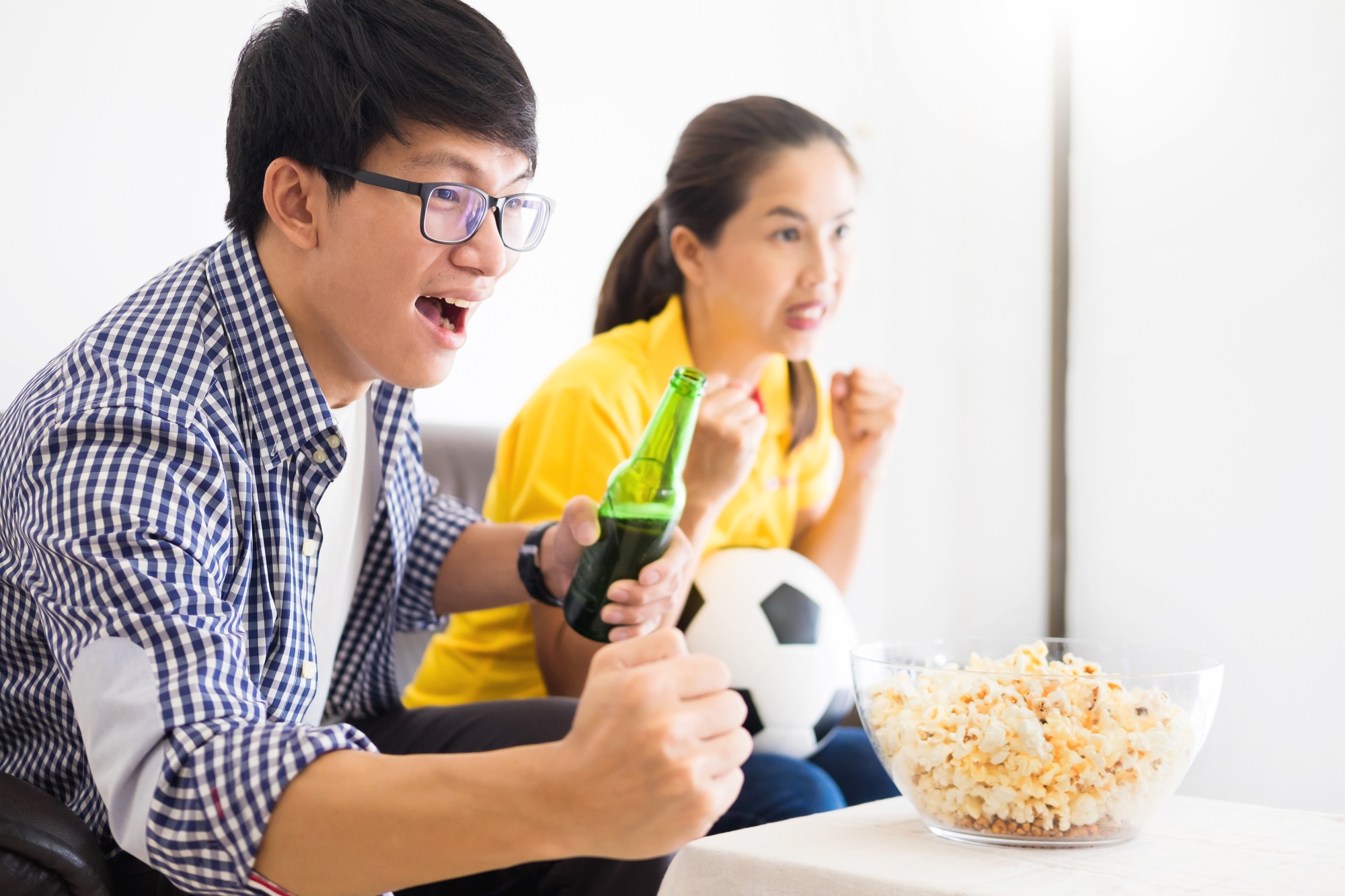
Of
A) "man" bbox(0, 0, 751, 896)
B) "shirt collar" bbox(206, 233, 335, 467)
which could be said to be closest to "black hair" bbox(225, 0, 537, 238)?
"man" bbox(0, 0, 751, 896)

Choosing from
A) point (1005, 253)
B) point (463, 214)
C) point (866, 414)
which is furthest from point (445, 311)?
point (1005, 253)

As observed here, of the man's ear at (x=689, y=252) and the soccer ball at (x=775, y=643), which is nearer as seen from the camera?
the soccer ball at (x=775, y=643)

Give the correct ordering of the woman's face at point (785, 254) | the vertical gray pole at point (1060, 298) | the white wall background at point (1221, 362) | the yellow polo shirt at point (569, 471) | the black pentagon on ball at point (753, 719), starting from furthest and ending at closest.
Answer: the vertical gray pole at point (1060, 298) < the white wall background at point (1221, 362) < the woman's face at point (785, 254) < the yellow polo shirt at point (569, 471) < the black pentagon on ball at point (753, 719)

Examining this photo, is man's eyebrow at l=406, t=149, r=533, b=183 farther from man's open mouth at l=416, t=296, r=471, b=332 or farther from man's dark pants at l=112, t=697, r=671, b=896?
man's dark pants at l=112, t=697, r=671, b=896

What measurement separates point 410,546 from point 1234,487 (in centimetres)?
205

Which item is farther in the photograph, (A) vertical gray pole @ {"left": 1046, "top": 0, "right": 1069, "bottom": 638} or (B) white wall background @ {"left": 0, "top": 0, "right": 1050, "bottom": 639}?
(A) vertical gray pole @ {"left": 1046, "top": 0, "right": 1069, "bottom": 638}

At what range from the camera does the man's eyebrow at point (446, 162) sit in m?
0.92

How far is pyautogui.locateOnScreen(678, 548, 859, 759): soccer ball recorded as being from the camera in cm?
137

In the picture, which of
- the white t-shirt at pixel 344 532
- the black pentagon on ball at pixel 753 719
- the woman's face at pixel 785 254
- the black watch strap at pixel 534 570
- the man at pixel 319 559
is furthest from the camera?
the woman's face at pixel 785 254

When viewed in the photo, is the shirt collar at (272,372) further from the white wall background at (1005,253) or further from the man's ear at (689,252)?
the man's ear at (689,252)

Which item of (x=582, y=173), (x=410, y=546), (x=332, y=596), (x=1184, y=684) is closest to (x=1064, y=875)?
(x=1184, y=684)

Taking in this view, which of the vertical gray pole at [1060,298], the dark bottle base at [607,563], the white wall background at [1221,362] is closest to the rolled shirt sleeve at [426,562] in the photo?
the dark bottle base at [607,563]

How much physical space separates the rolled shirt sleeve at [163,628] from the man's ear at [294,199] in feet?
0.70

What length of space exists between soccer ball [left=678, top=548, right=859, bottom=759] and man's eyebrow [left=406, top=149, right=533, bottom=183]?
2.22 ft
